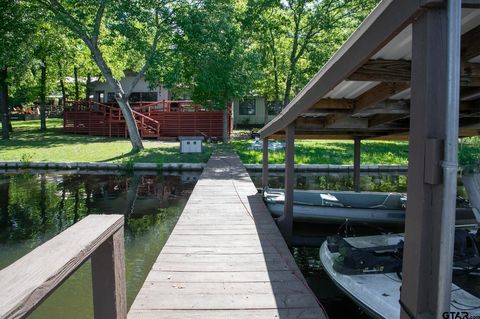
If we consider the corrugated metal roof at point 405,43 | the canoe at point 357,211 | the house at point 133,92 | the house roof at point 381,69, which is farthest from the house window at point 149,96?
the corrugated metal roof at point 405,43

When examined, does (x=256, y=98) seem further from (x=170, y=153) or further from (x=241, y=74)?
(x=170, y=153)

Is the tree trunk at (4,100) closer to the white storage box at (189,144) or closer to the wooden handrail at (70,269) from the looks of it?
the white storage box at (189,144)

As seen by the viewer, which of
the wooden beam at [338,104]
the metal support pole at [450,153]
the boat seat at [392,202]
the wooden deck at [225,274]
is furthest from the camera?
the boat seat at [392,202]

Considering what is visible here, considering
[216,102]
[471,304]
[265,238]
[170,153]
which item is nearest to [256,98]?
[216,102]

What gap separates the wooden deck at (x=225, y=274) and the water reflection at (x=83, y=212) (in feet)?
3.07

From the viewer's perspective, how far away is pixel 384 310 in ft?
10.9

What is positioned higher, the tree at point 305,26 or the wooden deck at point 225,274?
the tree at point 305,26

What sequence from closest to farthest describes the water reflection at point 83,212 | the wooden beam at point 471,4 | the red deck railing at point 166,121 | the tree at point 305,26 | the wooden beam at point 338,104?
the wooden beam at point 471,4 < the wooden beam at point 338,104 < the water reflection at point 83,212 < the tree at point 305,26 < the red deck railing at point 166,121

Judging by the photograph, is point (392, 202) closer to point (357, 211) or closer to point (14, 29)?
point (357, 211)

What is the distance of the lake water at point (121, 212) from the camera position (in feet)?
16.1

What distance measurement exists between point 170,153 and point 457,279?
13.7m

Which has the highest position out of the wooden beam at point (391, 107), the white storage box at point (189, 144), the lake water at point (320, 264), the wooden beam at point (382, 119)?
the wooden beam at point (391, 107)

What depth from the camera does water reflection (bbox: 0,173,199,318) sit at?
4.98 m

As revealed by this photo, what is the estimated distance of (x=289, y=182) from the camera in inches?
235
